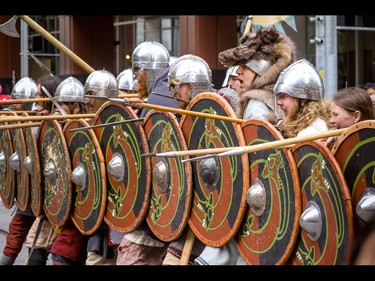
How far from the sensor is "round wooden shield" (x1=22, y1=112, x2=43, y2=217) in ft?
21.8

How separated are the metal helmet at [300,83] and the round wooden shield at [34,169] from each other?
2.40 meters

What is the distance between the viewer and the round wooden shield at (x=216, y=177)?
4562 millimetres

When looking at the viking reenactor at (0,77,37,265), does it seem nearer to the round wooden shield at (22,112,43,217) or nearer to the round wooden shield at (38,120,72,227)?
the round wooden shield at (22,112,43,217)

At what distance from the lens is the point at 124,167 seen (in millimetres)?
5586

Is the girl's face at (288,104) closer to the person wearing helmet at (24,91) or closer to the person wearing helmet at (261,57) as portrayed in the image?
the person wearing helmet at (261,57)

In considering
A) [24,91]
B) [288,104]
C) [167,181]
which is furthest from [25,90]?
[288,104]

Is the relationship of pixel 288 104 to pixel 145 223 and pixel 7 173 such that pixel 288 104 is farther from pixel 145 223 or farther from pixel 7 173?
pixel 7 173

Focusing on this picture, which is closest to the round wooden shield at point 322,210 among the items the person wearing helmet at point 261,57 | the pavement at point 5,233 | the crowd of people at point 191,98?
the crowd of people at point 191,98

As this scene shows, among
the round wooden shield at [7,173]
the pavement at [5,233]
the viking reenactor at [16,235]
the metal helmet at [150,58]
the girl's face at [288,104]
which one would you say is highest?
the metal helmet at [150,58]

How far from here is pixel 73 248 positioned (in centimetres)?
625

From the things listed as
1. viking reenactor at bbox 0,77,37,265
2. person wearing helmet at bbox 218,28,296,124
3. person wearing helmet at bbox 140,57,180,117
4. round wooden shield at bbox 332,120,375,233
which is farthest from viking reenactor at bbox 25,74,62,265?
round wooden shield at bbox 332,120,375,233
